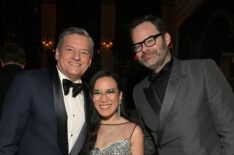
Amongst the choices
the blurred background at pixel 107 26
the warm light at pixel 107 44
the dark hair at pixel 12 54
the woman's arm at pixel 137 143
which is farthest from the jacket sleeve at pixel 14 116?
the warm light at pixel 107 44

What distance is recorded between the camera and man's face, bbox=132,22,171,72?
82.4 inches

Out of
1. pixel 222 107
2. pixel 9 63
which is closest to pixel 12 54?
pixel 9 63

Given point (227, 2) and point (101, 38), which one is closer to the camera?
point (227, 2)

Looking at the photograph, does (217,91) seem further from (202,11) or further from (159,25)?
→ (202,11)

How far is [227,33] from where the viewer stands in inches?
336

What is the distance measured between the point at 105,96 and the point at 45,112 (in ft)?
2.10

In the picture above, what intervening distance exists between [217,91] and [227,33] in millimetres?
7918

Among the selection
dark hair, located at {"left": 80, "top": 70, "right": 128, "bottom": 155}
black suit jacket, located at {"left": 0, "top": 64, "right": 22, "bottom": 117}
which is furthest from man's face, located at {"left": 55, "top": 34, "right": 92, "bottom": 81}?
black suit jacket, located at {"left": 0, "top": 64, "right": 22, "bottom": 117}

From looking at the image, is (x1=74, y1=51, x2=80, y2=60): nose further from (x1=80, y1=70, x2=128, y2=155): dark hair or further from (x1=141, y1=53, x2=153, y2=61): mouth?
(x1=141, y1=53, x2=153, y2=61): mouth

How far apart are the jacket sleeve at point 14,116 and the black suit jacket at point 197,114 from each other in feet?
3.96

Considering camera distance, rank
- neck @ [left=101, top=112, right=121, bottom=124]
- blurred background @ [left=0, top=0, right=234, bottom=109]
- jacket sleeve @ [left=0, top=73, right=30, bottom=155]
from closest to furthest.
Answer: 1. jacket sleeve @ [left=0, top=73, right=30, bottom=155]
2. neck @ [left=101, top=112, right=121, bottom=124]
3. blurred background @ [left=0, top=0, right=234, bottom=109]

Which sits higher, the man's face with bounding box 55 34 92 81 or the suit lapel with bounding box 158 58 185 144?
the man's face with bounding box 55 34 92 81

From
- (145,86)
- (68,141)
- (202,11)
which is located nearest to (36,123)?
(68,141)

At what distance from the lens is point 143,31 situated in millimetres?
2115
